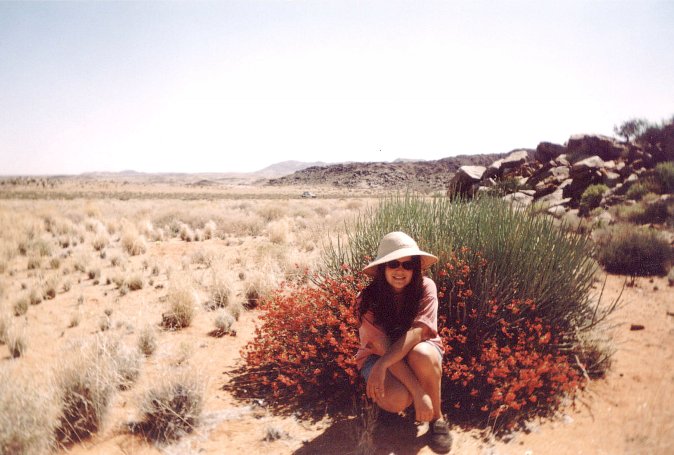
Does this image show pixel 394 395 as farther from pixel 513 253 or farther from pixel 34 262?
pixel 34 262

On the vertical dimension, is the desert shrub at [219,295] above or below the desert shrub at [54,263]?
below

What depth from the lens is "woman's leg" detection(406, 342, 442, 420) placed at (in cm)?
313

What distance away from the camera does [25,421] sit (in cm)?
313

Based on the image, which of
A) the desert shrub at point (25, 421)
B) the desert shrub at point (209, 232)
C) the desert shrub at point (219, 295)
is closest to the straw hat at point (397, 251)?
the desert shrub at point (25, 421)

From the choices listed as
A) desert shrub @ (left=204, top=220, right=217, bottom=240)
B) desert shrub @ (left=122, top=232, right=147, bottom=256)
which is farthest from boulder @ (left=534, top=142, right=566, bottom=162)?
desert shrub @ (left=122, top=232, right=147, bottom=256)

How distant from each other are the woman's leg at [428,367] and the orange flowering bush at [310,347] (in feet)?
2.54

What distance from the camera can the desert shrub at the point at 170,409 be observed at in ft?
11.8

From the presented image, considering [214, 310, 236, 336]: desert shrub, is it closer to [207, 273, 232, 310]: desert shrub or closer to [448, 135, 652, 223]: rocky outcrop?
[207, 273, 232, 310]: desert shrub

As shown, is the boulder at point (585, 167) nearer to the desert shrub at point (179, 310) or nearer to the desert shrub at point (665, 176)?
the desert shrub at point (665, 176)

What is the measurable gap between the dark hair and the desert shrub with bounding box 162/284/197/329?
4174 millimetres

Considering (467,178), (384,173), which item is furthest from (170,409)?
(384,173)

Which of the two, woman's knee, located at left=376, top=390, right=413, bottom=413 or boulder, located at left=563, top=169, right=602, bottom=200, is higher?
boulder, located at left=563, top=169, right=602, bottom=200

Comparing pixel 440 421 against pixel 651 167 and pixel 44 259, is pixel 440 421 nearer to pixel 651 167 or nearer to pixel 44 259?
pixel 44 259

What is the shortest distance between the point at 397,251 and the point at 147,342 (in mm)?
4033
